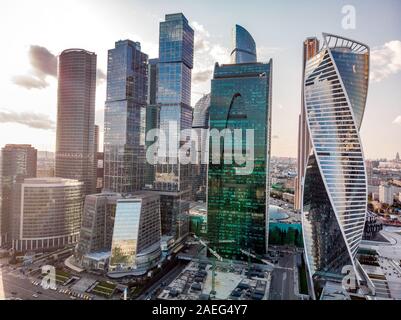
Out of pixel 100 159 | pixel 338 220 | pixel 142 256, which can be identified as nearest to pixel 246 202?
pixel 338 220

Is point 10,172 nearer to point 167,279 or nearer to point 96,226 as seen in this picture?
point 96,226

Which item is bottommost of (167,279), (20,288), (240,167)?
(167,279)

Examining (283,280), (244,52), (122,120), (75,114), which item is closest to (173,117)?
(122,120)

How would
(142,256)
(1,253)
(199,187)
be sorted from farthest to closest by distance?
1. (199,187)
2. (1,253)
3. (142,256)

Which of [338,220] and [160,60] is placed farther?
[160,60]

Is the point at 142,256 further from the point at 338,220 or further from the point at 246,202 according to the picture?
the point at 338,220

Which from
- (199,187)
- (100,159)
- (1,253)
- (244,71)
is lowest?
(1,253)

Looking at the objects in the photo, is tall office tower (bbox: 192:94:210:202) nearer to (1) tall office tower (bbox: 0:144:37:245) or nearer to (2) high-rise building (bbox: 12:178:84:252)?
(2) high-rise building (bbox: 12:178:84:252)

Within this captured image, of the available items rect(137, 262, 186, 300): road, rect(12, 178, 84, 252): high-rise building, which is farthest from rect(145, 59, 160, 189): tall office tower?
rect(137, 262, 186, 300): road
